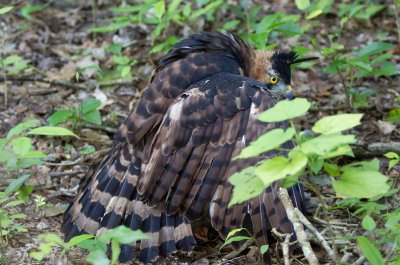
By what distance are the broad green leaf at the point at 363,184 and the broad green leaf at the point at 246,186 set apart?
0.37 meters

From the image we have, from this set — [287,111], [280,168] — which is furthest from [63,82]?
[280,168]

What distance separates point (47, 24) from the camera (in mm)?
8516

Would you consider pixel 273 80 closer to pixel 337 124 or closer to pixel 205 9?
pixel 205 9

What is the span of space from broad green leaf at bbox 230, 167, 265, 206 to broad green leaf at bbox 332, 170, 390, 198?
0.37 m

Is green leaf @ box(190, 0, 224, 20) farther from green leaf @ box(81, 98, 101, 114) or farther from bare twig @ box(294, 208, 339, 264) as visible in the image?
bare twig @ box(294, 208, 339, 264)

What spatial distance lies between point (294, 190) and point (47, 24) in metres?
4.96

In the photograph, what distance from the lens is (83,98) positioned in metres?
7.16

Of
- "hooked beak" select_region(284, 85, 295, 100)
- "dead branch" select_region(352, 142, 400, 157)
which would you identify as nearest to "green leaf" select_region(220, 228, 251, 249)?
"dead branch" select_region(352, 142, 400, 157)

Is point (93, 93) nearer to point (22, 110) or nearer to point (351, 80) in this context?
point (22, 110)

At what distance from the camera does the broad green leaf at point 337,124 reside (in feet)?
9.70

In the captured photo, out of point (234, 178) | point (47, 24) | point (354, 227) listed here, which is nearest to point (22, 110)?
point (47, 24)

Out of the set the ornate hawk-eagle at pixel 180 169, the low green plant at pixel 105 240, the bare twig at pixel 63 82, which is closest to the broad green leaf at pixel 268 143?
the low green plant at pixel 105 240

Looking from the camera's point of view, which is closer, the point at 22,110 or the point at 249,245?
the point at 249,245

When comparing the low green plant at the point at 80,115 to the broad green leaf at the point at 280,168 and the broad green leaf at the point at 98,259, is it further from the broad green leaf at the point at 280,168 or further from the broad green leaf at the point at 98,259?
the broad green leaf at the point at 280,168
